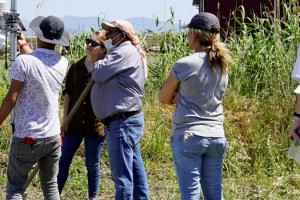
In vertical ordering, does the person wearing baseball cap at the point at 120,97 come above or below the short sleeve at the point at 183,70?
below

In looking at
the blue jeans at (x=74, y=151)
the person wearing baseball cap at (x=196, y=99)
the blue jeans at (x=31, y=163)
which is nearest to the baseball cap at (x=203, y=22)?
the person wearing baseball cap at (x=196, y=99)

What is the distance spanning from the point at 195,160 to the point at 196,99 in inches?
15.6

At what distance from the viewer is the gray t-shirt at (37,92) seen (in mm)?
4137

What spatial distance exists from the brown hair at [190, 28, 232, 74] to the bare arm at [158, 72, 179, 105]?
26 centimetres

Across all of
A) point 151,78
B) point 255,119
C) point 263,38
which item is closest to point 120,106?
point 255,119

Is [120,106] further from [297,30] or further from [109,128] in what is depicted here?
[297,30]

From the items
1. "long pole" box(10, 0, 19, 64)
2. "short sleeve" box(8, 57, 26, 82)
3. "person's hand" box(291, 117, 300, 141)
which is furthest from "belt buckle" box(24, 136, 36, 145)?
"person's hand" box(291, 117, 300, 141)

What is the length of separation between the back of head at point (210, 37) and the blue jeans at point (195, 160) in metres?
0.49

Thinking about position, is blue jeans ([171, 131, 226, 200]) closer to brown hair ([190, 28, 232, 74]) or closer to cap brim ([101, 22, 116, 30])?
brown hair ([190, 28, 232, 74])

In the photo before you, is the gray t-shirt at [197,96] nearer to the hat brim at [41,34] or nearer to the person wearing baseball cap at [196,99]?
the person wearing baseball cap at [196,99]

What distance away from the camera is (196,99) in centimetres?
408

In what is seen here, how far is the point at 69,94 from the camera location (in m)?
5.37

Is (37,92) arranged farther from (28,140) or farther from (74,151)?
(74,151)

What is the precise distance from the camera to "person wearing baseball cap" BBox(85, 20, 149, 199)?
4543mm
